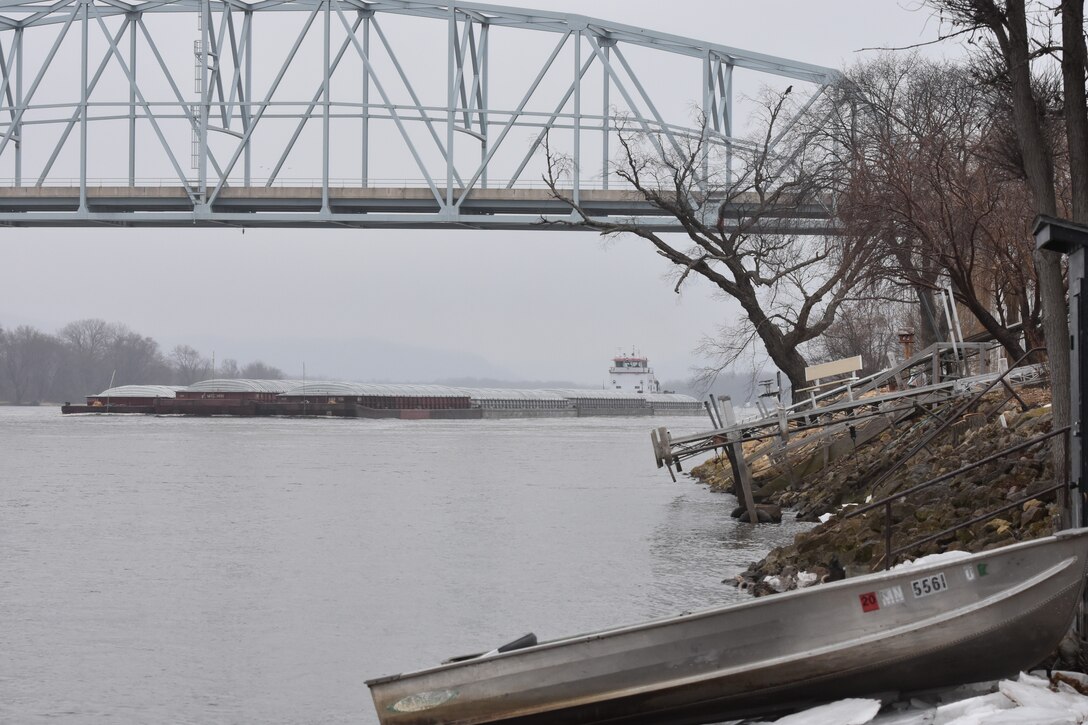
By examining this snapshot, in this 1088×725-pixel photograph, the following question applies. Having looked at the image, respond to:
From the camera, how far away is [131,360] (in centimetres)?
18938

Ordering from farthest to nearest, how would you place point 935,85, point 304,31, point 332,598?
point 304,31
point 935,85
point 332,598

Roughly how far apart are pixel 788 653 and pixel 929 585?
42.7 inches

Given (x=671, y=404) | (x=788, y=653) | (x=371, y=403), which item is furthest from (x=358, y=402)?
(x=788, y=653)

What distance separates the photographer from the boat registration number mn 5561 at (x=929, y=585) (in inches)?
356

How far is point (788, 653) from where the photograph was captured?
9.28 meters

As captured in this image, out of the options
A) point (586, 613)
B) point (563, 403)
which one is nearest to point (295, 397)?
point (563, 403)

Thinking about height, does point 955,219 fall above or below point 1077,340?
above

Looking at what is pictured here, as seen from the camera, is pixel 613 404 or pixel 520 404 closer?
pixel 520 404

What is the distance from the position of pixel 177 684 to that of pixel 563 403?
12951 cm

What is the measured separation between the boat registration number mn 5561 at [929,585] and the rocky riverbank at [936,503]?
5.93 ft

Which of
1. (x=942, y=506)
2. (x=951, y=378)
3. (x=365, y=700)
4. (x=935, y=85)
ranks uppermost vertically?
(x=935, y=85)

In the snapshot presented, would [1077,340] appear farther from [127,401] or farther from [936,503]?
[127,401]

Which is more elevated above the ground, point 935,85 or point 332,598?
point 935,85

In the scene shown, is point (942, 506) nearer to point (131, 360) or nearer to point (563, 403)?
point (563, 403)
